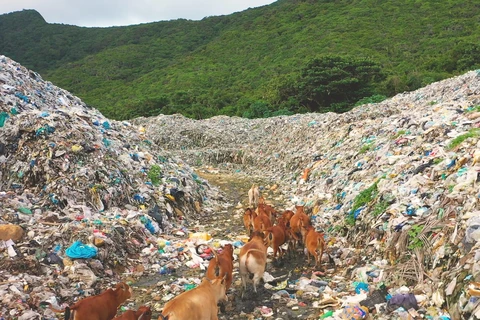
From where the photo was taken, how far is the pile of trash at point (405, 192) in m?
4.04

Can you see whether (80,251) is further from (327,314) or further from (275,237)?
(327,314)

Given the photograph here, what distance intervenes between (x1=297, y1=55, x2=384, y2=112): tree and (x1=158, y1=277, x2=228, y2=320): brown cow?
1039 inches

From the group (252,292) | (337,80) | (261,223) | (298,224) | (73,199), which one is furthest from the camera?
(337,80)

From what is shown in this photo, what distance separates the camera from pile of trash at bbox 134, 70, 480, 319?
4035 millimetres

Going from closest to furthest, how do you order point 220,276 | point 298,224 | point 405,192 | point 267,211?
point 220,276
point 405,192
point 298,224
point 267,211

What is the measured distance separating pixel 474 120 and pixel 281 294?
537cm

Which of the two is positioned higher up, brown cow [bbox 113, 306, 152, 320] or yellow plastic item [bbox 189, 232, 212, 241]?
brown cow [bbox 113, 306, 152, 320]

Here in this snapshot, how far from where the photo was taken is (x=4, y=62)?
38.2 ft

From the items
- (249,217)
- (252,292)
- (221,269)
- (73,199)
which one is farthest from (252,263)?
(73,199)

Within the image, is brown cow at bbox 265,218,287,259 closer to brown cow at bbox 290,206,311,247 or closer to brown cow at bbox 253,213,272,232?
brown cow at bbox 290,206,311,247

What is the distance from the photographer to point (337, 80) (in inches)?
1158

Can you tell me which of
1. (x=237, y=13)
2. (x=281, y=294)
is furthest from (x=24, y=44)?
(x=281, y=294)

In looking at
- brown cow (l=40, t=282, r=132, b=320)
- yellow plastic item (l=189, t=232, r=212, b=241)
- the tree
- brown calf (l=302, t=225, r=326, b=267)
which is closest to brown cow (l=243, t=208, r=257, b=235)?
yellow plastic item (l=189, t=232, r=212, b=241)

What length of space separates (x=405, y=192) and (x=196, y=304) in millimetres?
3783
